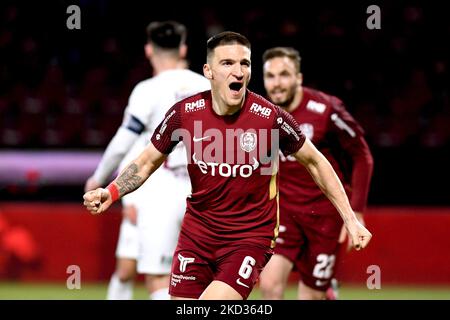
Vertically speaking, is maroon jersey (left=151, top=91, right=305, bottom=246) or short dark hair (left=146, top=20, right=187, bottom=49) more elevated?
short dark hair (left=146, top=20, right=187, bottom=49)

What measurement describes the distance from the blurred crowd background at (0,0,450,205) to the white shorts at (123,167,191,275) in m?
4.49

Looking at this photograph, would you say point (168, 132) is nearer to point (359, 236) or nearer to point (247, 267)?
point (247, 267)

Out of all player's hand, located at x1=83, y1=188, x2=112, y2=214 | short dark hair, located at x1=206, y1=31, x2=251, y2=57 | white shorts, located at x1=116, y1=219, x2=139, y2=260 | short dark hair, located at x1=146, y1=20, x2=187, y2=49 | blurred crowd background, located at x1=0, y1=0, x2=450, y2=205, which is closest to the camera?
player's hand, located at x1=83, y1=188, x2=112, y2=214

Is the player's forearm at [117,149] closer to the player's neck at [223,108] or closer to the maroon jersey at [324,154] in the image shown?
the maroon jersey at [324,154]

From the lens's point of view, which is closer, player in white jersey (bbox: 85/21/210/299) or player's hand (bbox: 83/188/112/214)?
player's hand (bbox: 83/188/112/214)

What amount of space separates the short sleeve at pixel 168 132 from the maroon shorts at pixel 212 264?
50 centimetres

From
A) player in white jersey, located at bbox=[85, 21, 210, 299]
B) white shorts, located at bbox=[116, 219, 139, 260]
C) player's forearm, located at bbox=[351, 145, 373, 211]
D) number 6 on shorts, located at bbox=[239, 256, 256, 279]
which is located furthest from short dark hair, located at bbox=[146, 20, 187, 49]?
number 6 on shorts, located at bbox=[239, 256, 256, 279]

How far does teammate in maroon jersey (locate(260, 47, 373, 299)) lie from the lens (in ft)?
20.9

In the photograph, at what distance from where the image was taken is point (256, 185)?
15.9ft

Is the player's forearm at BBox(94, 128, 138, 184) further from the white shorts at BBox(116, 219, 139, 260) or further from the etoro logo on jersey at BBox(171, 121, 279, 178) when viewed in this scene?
the etoro logo on jersey at BBox(171, 121, 279, 178)

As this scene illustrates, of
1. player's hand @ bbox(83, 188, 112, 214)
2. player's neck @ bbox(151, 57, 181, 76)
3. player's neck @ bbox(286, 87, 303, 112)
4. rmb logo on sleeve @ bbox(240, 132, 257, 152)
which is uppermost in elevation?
player's neck @ bbox(151, 57, 181, 76)

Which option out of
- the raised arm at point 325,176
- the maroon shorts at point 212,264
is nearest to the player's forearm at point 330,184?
the raised arm at point 325,176

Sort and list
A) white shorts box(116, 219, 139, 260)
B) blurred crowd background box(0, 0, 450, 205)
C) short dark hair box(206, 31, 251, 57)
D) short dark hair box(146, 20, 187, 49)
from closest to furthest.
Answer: short dark hair box(206, 31, 251, 57), short dark hair box(146, 20, 187, 49), white shorts box(116, 219, 139, 260), blurred crowd background box(0, 0, 450, 205)

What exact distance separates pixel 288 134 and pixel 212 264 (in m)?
0.80
